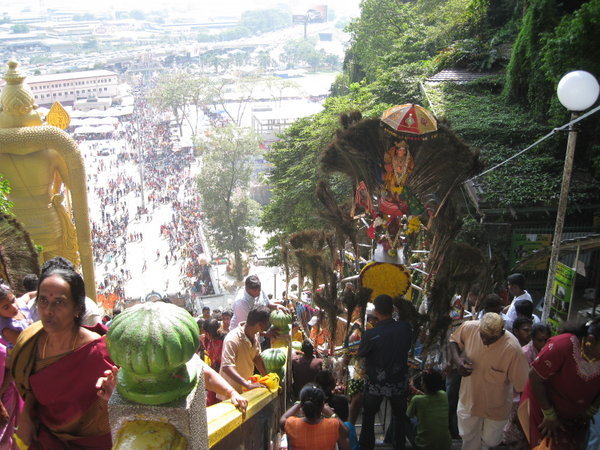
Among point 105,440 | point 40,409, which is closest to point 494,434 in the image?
point 105,440

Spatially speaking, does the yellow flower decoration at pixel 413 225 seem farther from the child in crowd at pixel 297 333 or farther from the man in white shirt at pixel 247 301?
the man in white shirt at pixel 247 301

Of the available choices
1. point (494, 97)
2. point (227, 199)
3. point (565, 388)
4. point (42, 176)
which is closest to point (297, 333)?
point (565, 388)

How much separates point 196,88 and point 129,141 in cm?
682

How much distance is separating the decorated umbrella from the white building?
5887cm

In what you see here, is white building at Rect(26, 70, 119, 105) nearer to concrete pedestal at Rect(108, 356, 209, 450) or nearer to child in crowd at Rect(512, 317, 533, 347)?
child in crowd at Rect(512, 317, 533, 347)

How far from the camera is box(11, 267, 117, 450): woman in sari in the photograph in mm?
2443

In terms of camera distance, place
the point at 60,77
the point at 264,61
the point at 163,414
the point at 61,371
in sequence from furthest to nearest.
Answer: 1. the point at 264,61
2. the point at 60,77
3. the point at 61,371
4. the point at 163,414

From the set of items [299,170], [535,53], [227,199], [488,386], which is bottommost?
[227,199]

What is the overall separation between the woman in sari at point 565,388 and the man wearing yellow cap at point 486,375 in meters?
0.29

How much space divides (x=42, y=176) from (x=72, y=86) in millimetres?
59214

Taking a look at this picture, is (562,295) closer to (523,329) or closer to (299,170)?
(523,329)

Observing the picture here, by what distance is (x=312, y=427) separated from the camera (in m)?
3.19

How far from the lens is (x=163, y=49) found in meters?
101

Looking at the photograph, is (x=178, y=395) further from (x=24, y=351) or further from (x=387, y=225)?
(x=387, y=225)
